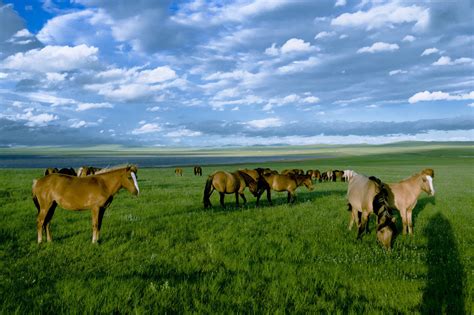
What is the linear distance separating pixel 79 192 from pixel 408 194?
10692mm

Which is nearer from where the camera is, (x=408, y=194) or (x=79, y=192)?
(x=79, y=192)

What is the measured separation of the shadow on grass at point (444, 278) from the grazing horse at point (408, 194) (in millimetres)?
820

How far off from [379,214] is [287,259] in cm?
289

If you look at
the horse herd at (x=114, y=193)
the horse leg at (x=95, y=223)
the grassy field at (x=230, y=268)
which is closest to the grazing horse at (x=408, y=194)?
the horse herd at (x=114, y=193)

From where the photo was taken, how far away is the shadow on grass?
511 centimetres

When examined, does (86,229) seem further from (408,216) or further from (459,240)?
(459,240)

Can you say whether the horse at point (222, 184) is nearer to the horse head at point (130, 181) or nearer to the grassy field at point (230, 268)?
the grassy field at point (230, 268)

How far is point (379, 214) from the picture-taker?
8258 mm

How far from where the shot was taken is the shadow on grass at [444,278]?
5.11m

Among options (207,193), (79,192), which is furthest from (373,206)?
(79,192)

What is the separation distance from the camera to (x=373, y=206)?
8859 millimetres

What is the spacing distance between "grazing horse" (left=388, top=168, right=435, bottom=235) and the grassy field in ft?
2.08

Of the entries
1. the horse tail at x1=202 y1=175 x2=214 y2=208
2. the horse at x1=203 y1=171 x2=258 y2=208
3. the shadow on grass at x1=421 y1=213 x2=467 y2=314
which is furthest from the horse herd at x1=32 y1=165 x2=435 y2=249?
the horse at x1=203 y1=171 x2=258 y2=208

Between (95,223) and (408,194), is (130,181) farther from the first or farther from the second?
(408,194)
